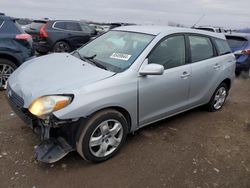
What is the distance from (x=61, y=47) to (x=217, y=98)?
7584 millimetres

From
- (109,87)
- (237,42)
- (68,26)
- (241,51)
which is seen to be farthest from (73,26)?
(109,87)

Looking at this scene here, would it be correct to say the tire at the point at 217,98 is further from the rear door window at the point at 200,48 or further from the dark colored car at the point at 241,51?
the dark colored car at the point at 241,51

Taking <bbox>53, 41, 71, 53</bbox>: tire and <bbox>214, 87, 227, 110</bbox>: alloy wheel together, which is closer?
<bbox>214, 87, 227, 110</bbox>: alloy wheel

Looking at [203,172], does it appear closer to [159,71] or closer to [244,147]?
[244,147]

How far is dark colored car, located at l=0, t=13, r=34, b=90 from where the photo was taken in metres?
5.67

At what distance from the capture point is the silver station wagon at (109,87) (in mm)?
2906

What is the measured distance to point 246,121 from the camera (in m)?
5.01

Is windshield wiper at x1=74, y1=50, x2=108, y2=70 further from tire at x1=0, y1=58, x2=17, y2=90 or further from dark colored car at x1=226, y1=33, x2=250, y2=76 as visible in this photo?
dark colored car at x1=226, y1=33, x2=250, y2=76

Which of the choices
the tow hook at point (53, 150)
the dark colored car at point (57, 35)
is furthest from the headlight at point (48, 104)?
the dark colored car at point (57, 35)

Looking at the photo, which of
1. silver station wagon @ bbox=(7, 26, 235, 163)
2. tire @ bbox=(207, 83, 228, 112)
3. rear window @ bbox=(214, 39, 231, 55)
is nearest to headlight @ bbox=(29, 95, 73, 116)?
silver station wagon @ bbox=(7, 26, 235, 163)

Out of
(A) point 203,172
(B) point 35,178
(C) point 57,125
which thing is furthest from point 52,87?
(A) point 203,172

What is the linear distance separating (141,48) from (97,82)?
37.2 inches

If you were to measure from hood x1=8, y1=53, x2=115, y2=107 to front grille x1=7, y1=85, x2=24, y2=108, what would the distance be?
0.04m

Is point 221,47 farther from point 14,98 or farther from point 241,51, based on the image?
point 14,98
